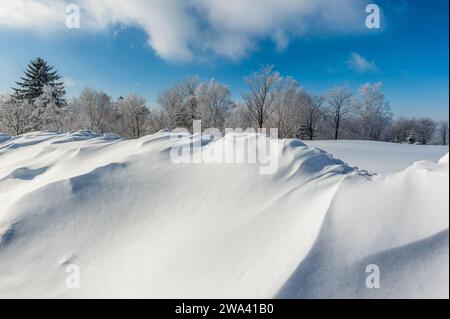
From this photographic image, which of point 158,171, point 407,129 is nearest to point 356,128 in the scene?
point 407,129

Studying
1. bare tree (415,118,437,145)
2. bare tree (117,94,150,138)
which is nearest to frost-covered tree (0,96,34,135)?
bare tree (117,94,150,138)

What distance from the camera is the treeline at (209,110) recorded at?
24.2 metres

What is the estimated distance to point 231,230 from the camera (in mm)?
2078

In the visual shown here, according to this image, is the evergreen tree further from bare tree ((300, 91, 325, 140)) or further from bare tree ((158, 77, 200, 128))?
bare tree ((300, 91, 325, 140))

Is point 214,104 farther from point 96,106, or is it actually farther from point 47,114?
point 47,114

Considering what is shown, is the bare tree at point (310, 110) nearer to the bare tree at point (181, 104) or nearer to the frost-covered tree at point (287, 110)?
the frost-covered tree at point (287, 110)

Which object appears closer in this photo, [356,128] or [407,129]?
[356,128]

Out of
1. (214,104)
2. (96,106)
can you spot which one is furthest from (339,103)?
(96,106)

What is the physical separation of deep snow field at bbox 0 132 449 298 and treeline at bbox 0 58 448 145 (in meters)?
23.1

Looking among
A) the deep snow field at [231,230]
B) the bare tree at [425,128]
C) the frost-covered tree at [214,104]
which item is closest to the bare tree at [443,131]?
the bare tree at [425,128]

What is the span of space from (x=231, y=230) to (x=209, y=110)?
28.5 metres
